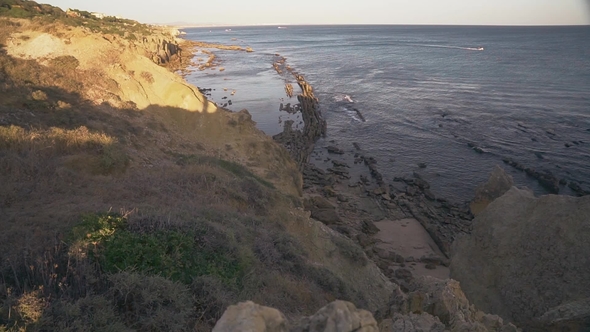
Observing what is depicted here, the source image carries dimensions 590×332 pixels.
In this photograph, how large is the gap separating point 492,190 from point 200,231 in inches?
764

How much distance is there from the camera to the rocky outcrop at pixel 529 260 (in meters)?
8.71

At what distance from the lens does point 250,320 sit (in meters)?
3.81

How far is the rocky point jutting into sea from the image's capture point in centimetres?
554

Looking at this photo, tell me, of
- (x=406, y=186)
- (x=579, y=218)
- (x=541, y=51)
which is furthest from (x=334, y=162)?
(x=541, y=51)

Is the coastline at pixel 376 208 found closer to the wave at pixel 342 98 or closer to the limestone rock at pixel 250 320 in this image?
the limestone rock at pixel 250 320

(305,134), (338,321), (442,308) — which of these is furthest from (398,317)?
(305,134)

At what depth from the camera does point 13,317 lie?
4539 mm

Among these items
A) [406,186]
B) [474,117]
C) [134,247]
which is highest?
[134,247]

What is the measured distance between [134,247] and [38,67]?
16965mm

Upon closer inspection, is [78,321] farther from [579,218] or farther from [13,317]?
[579,218]

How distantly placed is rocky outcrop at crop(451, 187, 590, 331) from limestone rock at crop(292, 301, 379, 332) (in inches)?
206

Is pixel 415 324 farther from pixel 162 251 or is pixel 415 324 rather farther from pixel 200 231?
pixel 200 231

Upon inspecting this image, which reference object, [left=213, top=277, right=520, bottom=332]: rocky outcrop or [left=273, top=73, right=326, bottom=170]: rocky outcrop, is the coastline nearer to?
[left=273, top=73, right=326, bottom=170]: rocky outcrop

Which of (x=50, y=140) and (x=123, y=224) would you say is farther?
(x=50, y=140)
